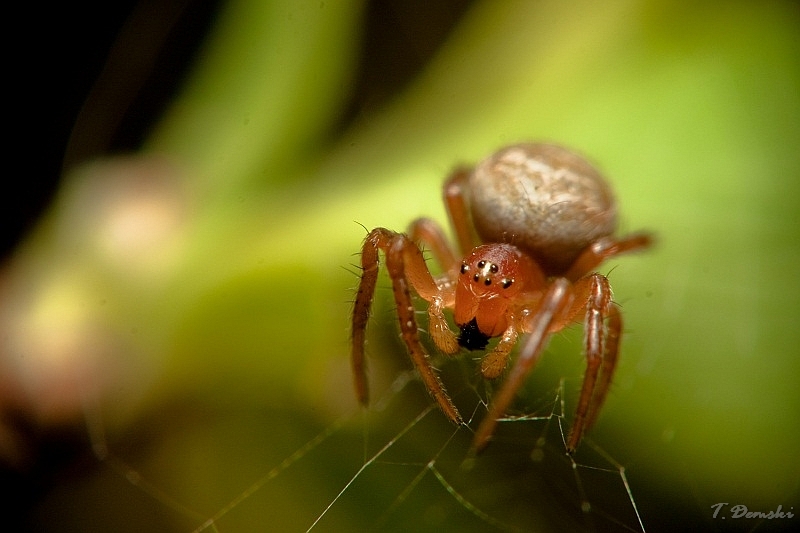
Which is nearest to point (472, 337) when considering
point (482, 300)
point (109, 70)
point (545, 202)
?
point (482, 300)


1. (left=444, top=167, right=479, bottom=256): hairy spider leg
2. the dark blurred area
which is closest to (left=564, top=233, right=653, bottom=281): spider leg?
(left=444, top=167, right=479, bottom=256): hairy spider leg

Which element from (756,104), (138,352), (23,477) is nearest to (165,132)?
(138,352)

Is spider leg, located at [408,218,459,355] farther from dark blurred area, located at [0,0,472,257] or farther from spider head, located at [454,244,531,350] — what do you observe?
dark blurred area, located at [0,0,472,257]

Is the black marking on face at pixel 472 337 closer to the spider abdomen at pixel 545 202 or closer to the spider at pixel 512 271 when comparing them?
the spider at pixel 512 271

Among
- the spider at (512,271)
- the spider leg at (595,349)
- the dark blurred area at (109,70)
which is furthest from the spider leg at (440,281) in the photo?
the dark blurred area at (109,70)

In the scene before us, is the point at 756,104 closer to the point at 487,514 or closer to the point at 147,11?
the point at 487,514

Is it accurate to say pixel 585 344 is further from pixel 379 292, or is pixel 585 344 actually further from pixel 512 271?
pixel 379 292
